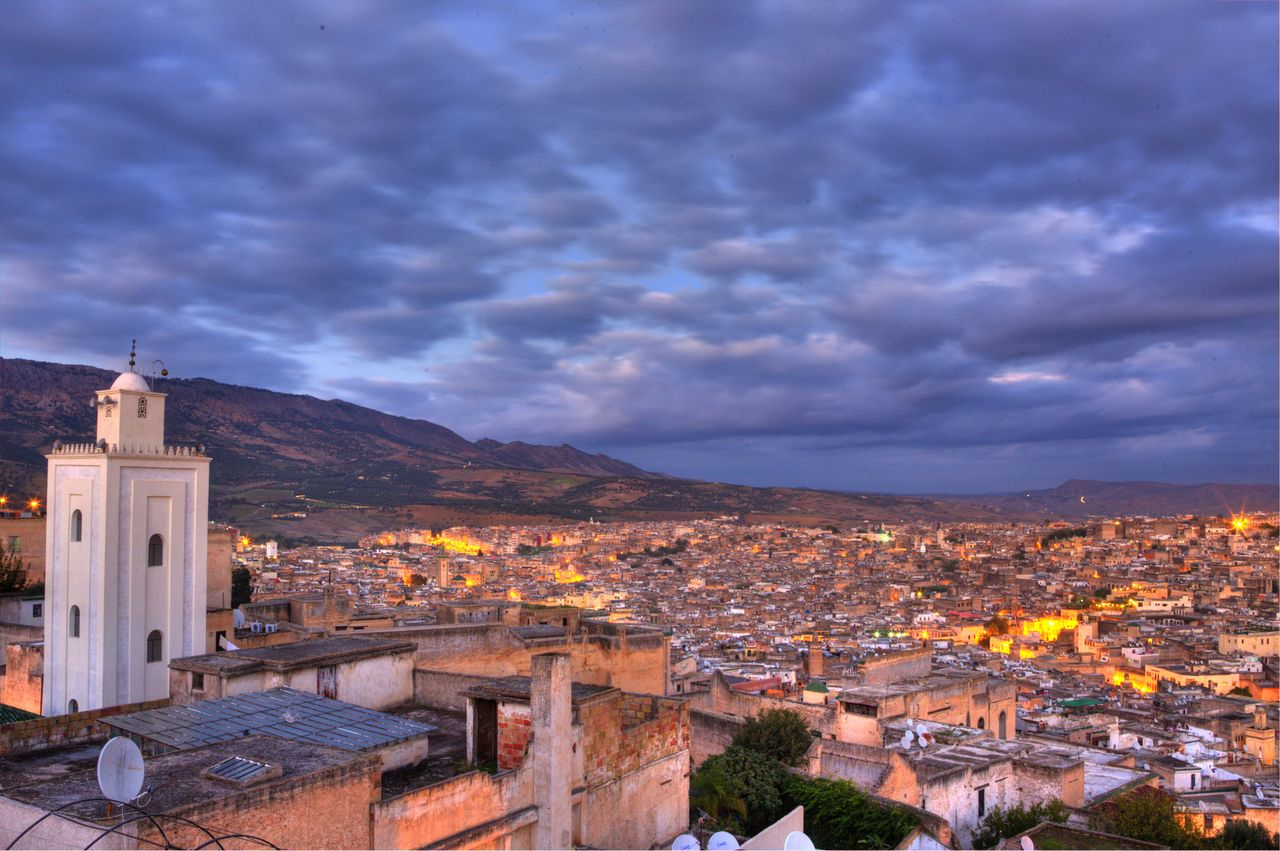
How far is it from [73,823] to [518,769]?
11.3 ft

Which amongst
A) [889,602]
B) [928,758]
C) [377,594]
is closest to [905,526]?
[889,602]

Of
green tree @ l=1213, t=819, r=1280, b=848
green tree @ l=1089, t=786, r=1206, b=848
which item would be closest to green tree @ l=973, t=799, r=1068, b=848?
green tree @ l=1089, t=786, r=1206, b=848

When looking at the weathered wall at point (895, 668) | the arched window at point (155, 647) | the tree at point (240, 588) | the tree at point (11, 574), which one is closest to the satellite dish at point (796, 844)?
the arched window at point (155, 647)

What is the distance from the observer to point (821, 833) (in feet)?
39.5

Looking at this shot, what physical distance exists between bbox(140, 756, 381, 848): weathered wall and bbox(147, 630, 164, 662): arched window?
7173 mm

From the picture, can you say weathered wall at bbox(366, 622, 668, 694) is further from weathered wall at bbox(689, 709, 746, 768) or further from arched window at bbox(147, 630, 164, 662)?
arched window at bbox(147, 630, 164, 662)

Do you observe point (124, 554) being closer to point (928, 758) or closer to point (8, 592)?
point (8, 592)

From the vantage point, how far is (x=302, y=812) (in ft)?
A: 19.7

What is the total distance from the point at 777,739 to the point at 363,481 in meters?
95.5

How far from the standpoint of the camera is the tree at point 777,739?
14203mm

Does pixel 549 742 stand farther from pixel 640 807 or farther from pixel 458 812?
pixel 640 807

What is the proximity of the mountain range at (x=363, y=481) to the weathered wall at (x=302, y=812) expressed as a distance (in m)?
50.7

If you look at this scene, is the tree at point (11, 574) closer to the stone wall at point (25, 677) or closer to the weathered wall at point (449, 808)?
the stone wall at point (25, 677)

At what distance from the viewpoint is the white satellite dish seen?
501cm
